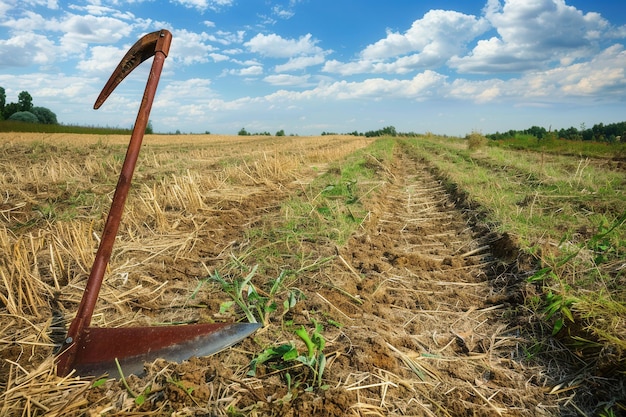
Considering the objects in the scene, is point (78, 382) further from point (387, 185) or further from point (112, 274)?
point (387, 185)


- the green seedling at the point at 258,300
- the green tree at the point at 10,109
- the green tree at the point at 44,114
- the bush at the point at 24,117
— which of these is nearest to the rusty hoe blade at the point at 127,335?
the green seedling at the point at 258,300

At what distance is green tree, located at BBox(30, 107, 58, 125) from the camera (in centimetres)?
4878

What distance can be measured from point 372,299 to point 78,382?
2019mm

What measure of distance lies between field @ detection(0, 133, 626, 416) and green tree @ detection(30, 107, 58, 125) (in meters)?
53.3

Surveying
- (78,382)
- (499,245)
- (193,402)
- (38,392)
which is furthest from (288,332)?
(499,245)

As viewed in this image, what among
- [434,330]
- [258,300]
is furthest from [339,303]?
[434,330]

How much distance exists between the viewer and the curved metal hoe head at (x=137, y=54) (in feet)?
7.69

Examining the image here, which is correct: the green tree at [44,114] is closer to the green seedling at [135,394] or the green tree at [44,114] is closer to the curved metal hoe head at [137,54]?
the curved metal hoe head at [137,54]

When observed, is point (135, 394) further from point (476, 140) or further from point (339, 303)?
point (476, 140)

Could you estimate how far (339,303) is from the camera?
2.95 meters

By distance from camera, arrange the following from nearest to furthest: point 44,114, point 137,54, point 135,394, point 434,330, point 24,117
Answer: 1. point 135,394
2. point 137,54
3. point 434,330
4. point 24,117
5. point 44,114

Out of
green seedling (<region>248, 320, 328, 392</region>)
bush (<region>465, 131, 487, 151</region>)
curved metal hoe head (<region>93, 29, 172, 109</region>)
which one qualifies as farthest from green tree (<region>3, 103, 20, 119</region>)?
green seedling (<region>248, 320, 328, 392</region>)

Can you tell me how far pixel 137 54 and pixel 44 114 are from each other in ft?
193

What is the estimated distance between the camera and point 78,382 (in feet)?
6.85
